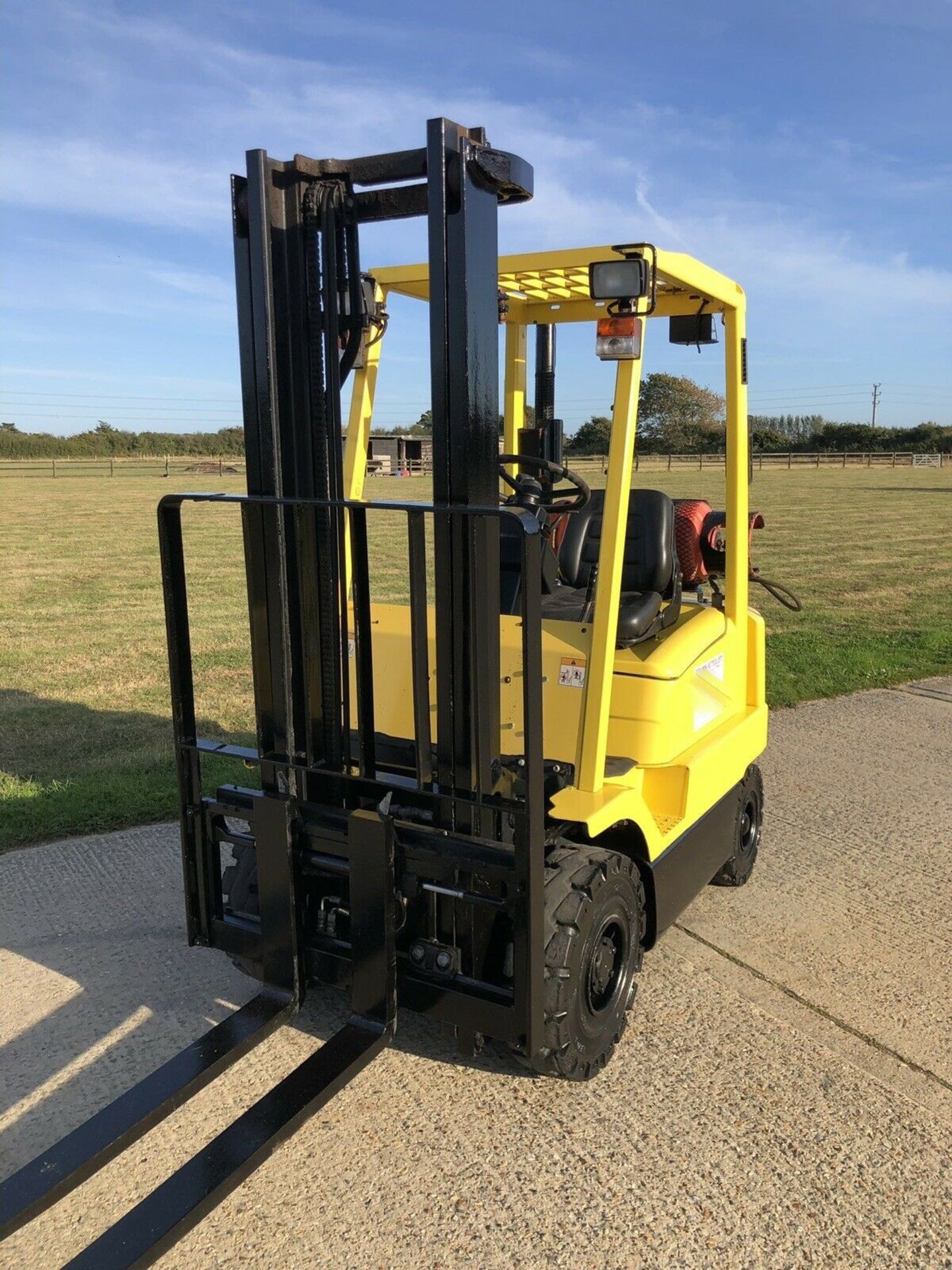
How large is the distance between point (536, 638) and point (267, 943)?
140 centimetres

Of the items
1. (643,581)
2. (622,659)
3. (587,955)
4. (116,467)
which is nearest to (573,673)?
(622,659)

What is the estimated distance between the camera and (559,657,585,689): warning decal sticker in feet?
11.0

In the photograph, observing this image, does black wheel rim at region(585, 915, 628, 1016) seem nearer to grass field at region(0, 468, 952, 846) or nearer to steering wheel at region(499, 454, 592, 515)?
steering wheel at region(499, 454, 592, 515)

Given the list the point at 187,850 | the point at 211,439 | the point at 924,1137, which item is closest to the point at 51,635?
the point at 187,850

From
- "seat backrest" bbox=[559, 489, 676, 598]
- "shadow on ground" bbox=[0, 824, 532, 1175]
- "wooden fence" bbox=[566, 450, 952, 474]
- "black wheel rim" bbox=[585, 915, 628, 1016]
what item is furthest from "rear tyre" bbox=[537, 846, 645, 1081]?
"wooden fence" bbox=[566, 450, 952, 474]

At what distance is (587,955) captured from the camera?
2938 millimetres

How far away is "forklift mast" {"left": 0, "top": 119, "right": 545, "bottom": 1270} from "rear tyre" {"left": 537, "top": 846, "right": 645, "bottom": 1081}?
6.4 inches

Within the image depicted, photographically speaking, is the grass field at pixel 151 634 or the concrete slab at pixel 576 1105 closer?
the concrete slab at pixel 576 1105

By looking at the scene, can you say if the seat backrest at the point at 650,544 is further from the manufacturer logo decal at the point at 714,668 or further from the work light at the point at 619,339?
the work light at the point at 619,339

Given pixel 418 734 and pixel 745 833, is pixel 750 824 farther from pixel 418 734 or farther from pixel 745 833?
pixel 418 734

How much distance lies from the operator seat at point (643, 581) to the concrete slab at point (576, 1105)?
1.30 meters

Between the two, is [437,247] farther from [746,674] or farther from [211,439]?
[211,439]

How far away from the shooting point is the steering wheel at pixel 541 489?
10.4 feet

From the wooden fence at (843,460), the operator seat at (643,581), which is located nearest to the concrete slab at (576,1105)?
the operator seat at (643,581)
